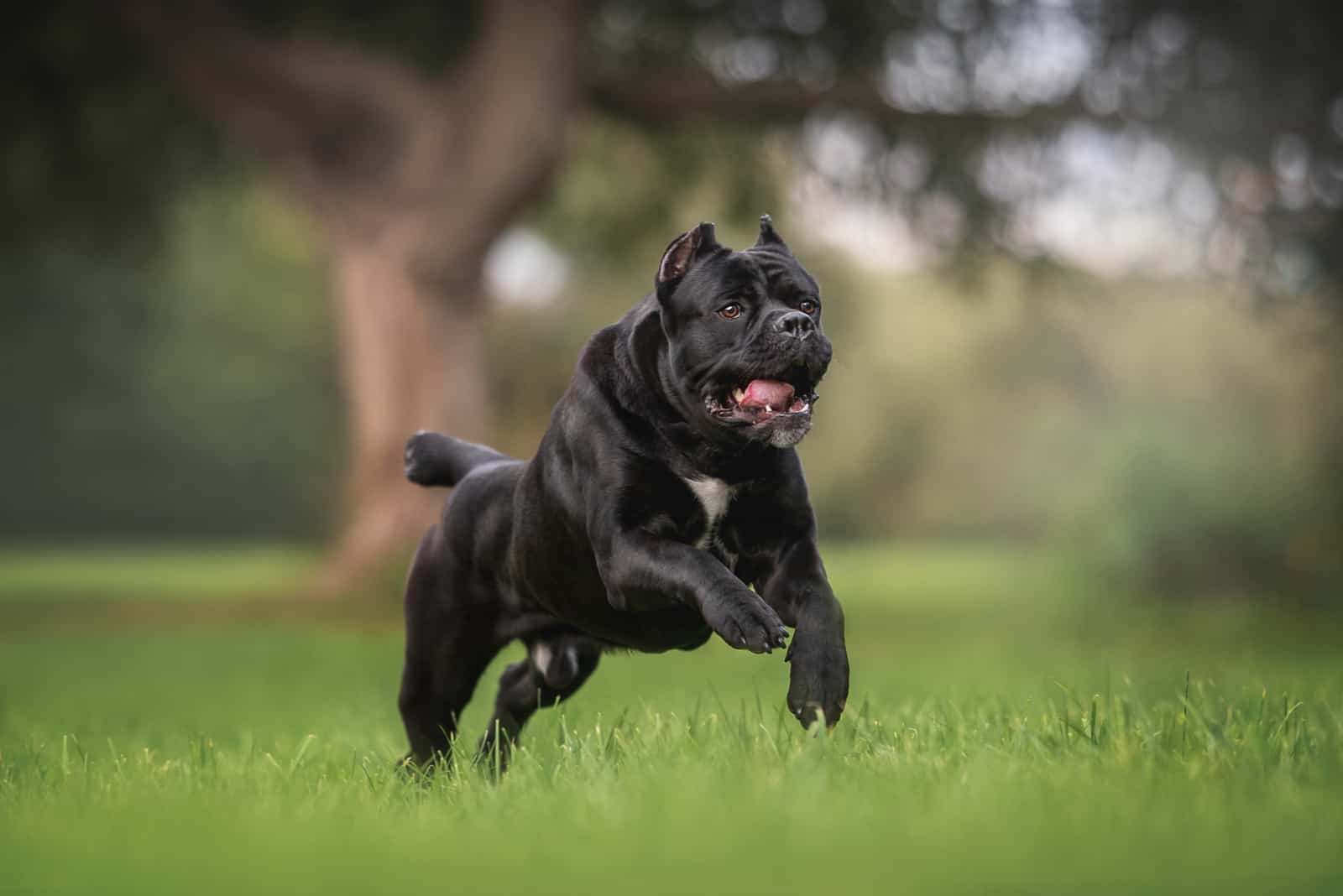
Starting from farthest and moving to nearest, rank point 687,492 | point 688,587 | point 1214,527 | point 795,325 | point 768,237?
1. point 1214,527
2. point 768,237
3. point 687,492
4. point 795,325
5. point 688,587

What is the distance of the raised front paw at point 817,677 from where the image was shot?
3730 mm

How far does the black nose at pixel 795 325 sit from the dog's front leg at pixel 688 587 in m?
0.64

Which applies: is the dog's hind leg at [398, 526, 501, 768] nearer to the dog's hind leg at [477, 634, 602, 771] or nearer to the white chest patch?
the dog's hind leg at [477, 634, 602, 771]

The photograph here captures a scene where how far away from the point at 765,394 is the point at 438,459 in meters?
1.62

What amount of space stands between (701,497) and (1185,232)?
11951mm

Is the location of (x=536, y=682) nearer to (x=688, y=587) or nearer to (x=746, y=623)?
(x=688, y=587)

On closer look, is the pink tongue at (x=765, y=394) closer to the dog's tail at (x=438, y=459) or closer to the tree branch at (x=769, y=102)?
the dog's tail at (x=438, y=459)

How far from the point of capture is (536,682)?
484 centimetres

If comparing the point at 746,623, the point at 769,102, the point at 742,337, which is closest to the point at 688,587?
the point at 746,623

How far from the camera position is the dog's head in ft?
12.8

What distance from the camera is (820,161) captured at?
51.2 feet

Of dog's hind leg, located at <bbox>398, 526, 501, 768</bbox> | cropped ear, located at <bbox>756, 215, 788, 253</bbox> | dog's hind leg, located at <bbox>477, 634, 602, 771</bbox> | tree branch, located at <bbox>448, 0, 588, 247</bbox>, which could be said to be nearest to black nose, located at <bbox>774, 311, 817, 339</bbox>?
cropped ear, located at <bbox>756, 215, 788, 253</bbox>

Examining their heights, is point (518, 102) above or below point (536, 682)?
above

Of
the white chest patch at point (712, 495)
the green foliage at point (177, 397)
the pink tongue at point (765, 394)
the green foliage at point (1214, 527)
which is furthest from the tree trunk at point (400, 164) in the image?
the green foliage at point (177, 397)
